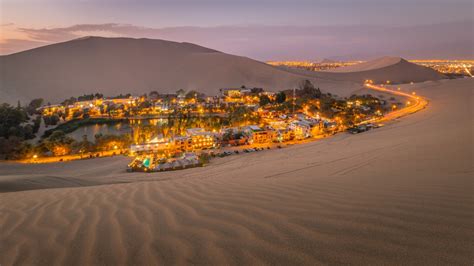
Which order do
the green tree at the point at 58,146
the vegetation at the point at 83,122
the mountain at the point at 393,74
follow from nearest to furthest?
the green tree at the point at 58,146 → the vegetation at the point at 83,122 → the mountain at the point at 393,74

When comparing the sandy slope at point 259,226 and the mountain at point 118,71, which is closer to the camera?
the sandy slope at point 259,226

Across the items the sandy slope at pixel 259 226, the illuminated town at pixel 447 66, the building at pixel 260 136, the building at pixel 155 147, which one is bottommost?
the building at pixel 155 147

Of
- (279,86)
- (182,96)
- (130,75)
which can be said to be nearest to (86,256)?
(182,96)

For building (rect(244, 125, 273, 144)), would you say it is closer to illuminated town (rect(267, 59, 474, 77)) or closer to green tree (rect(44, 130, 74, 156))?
green tree (rect(44, 130, 74, 156))

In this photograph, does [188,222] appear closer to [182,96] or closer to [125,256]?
[125,256]

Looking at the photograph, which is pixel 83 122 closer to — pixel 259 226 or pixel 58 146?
pixel 58 146

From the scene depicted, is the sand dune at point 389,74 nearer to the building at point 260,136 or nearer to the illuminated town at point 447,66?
the illuminated town at point 447,66

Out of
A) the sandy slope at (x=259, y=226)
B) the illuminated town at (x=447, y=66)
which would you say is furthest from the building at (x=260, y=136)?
the illuminated town at (x=447, y=66)

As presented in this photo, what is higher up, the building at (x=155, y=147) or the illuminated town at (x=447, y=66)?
the illuminated town at (x=447, y=66)
